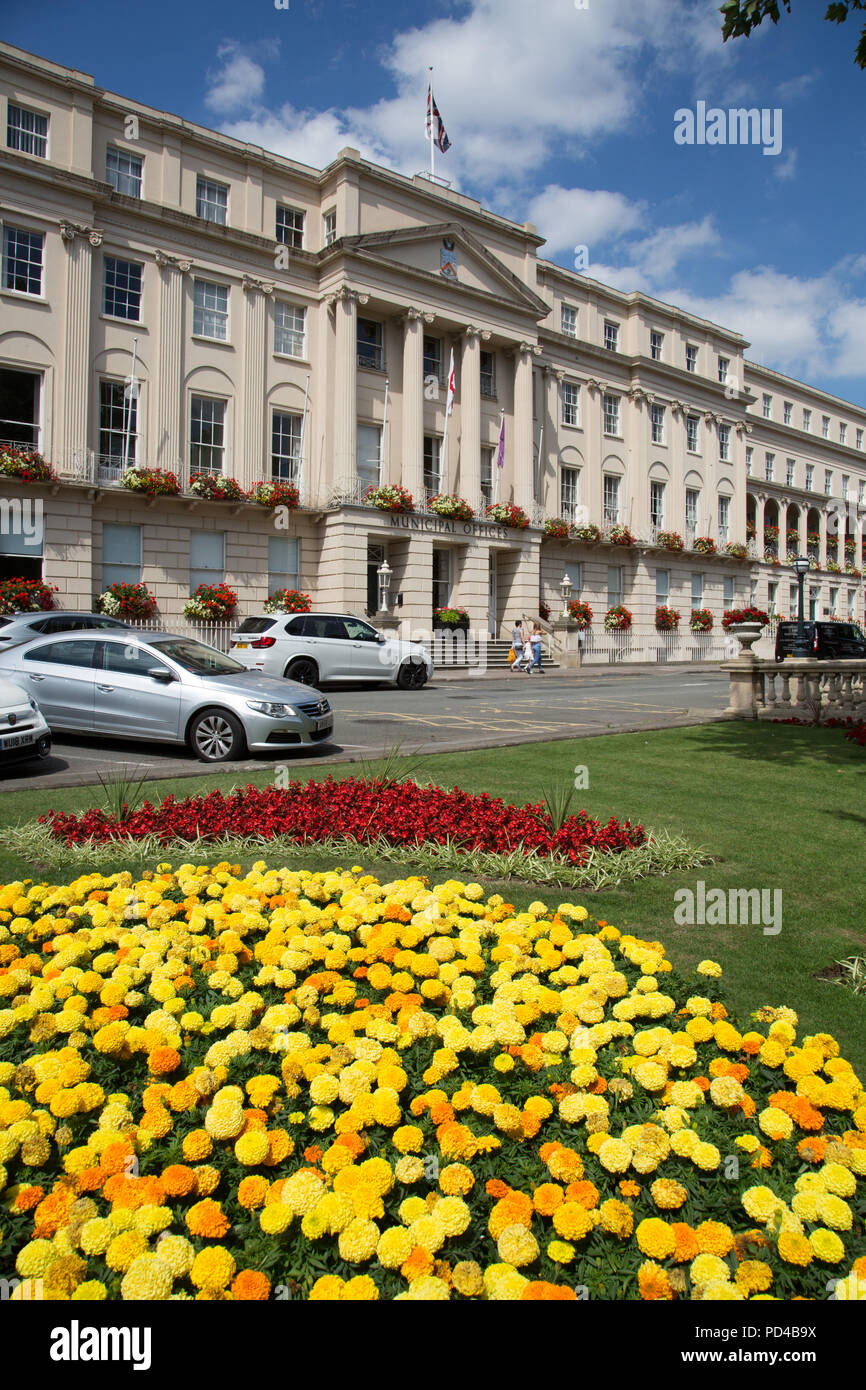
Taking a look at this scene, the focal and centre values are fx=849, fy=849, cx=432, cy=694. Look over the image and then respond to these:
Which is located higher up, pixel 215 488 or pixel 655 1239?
pixel 215 488

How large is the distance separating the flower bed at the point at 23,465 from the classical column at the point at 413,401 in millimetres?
12599

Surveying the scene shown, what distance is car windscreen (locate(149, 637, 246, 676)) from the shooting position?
10.3 metres

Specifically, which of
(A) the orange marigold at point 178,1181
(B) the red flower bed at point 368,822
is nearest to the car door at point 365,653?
(B) the red flower bed at point 368,822

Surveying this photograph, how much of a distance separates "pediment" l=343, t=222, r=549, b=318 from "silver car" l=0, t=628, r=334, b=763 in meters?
24.1

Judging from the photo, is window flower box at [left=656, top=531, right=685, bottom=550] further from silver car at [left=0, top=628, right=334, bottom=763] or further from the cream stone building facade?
silver car at [left=0, top=628, right=334, bottom=763]

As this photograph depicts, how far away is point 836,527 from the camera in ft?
212

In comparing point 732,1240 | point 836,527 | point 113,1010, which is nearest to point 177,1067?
point 113,1010

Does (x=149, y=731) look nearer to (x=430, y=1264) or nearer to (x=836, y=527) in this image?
(x=430, y=1264)

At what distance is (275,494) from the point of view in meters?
29.0

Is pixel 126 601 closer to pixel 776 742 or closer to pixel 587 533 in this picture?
pixel 776 742

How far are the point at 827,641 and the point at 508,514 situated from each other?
13146 mm

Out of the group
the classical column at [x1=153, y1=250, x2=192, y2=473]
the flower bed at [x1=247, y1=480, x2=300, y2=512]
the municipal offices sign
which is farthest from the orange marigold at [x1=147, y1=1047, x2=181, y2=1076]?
the municipal offices sign

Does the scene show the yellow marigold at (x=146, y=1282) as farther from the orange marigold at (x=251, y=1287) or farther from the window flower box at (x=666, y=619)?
the window flower box at (x=666, y=619)

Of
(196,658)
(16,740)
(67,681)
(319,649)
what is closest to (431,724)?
(196,658)
